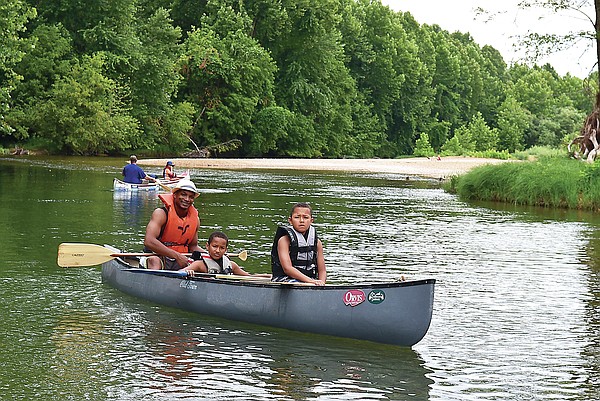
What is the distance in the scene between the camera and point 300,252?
10.8m

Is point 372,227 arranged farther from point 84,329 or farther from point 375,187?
point 375,187

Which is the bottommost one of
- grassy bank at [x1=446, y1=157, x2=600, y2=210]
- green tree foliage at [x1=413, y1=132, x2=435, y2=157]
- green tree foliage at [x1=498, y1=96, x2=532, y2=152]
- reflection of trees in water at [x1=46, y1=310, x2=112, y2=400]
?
reflection of trees in water at [x1=46, y1=310, x2=112, y2=400]

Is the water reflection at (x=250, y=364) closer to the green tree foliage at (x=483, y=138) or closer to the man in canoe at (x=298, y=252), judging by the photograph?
the man in canoe at (x=298, y=252)

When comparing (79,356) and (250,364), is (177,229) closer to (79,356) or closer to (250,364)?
(79,356)

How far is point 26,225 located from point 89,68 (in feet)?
141

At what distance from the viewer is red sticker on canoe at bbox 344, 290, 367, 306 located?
9773mm

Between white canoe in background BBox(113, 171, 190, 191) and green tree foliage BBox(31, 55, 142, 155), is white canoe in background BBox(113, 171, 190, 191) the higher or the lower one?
the lower one

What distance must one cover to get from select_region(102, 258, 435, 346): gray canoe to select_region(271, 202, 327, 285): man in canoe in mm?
288

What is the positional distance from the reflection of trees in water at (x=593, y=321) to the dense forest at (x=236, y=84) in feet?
56.2

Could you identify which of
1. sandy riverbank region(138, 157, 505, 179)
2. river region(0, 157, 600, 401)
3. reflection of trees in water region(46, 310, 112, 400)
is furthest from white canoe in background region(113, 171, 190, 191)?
sandy riverbank region(138, 157, 505, 179)

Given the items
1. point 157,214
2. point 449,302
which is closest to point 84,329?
point 157,214

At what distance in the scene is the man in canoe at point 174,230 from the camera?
478 inches

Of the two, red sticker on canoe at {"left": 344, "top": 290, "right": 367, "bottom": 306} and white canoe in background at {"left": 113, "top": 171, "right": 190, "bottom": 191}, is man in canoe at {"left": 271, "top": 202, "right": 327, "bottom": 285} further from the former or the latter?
white canoe in background at {"left": 113, "top": 171, "right": 190, "bottom": 191}

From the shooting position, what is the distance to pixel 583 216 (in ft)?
86.1
